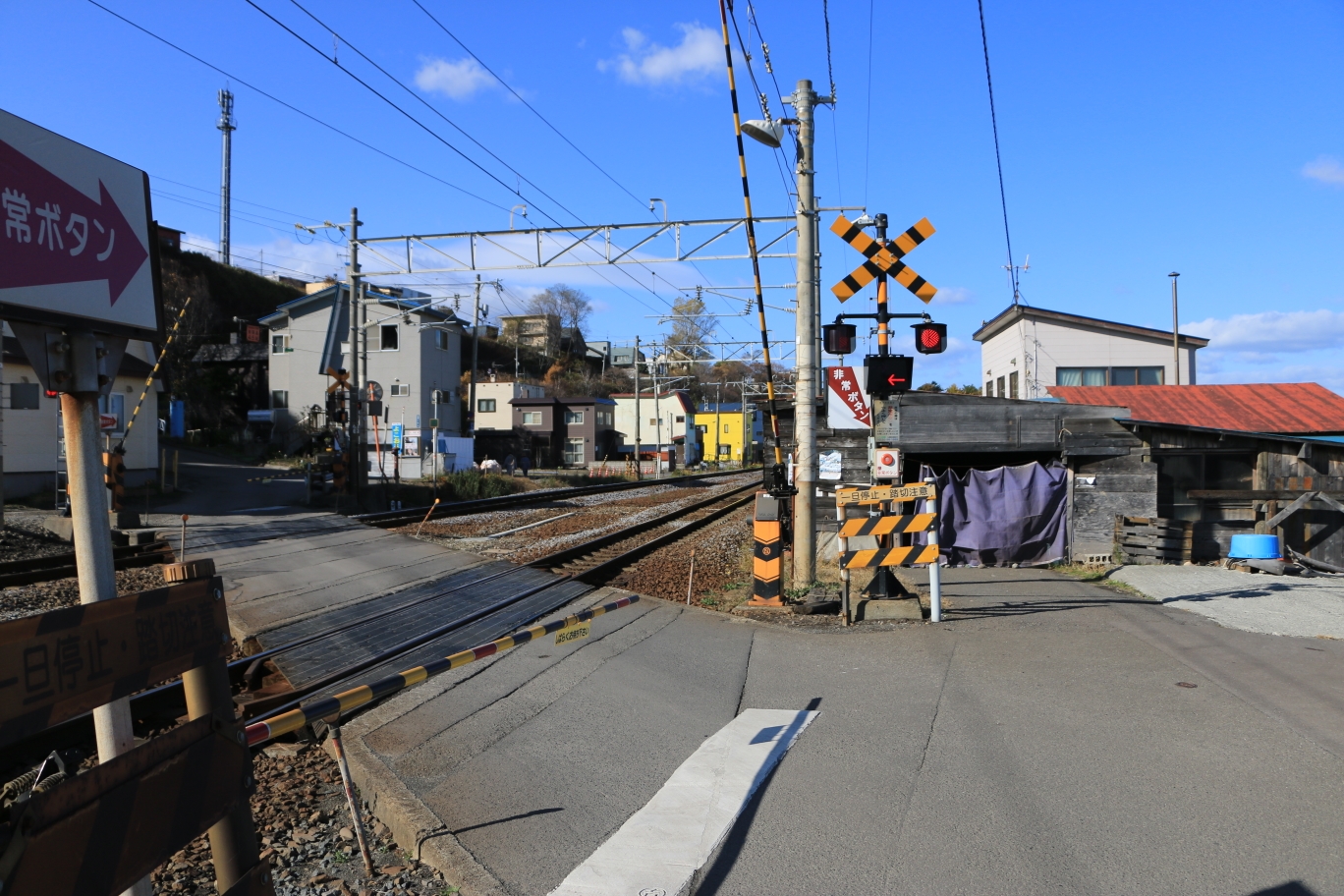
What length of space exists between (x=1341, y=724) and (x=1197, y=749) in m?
1.30

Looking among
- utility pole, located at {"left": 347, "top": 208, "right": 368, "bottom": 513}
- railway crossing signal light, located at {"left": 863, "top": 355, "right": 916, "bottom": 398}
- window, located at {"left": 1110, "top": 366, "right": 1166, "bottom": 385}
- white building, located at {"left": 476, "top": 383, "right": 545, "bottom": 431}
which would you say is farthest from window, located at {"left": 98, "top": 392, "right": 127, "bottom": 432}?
white building, located at {"left": 476, "top": 383, "right": 545, "bottom": 431}

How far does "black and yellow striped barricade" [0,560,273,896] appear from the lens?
2242 mm

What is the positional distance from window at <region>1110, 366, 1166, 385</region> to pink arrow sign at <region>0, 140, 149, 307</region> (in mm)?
32517

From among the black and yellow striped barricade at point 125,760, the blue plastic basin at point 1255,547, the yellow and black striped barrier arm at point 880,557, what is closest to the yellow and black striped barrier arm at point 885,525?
the yellow and black striped barrier arm at point 880,557

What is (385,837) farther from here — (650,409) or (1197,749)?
(650,409)

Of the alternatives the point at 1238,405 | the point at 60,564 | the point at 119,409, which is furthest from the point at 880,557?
the point at 119,409

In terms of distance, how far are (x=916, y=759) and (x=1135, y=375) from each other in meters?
29.5

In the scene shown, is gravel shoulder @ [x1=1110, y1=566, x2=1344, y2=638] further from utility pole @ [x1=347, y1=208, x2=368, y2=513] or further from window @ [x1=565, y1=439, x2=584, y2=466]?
window @ [x1=565, y1=439, x2=584, y2=466]

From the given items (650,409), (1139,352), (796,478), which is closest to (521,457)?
(650,409)

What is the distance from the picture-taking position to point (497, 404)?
69438 mm

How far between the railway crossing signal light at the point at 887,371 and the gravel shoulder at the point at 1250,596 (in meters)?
4.28

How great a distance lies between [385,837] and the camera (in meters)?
4.66

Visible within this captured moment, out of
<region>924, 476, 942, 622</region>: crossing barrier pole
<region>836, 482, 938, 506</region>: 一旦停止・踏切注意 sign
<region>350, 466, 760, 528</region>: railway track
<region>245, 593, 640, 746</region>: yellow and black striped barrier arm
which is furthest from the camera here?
<region>350, 466, 760, 528</region>: railway track

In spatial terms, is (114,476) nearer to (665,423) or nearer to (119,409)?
(119,409)
